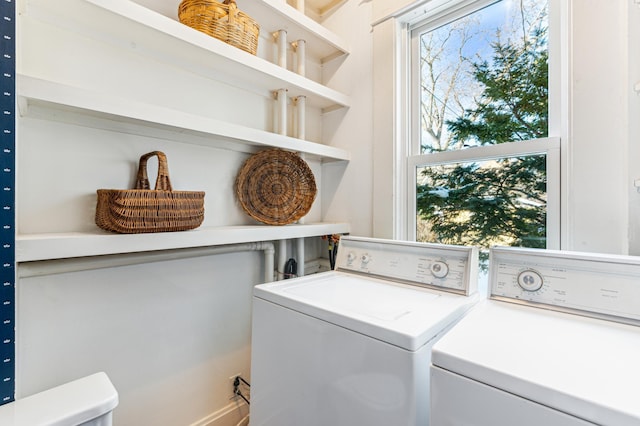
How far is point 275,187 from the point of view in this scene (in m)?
1.65

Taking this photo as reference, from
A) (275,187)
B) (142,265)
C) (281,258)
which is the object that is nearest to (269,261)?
(281,258)

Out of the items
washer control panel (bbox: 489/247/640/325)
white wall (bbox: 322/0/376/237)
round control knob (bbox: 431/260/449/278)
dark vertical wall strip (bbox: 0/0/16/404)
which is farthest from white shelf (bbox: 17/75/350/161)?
washer control panel (bbox: 489/247/640/325)

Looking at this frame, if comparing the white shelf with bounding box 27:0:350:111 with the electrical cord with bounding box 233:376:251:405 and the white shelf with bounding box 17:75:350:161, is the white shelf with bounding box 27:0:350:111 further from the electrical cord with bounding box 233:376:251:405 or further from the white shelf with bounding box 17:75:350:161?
the electrical cord with bounding box 233:376:251:405

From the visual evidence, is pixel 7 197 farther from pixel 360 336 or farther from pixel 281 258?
pixel 281 258

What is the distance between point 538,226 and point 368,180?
88 centimetres

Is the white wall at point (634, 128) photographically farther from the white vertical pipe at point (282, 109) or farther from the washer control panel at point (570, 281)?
the white vertical pipe at point (282, 109)

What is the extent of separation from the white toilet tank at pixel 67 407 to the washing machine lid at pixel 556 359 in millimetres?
860

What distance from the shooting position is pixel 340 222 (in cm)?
190

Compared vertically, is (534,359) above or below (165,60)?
below

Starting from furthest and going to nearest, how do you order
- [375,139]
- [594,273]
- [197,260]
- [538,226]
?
[375,139]
[197,260]
[538,226]
[594,273]

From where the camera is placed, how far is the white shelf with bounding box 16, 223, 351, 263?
862 mm

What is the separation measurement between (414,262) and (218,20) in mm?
1370

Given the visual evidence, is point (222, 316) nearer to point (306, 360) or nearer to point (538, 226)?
point (306, 360)

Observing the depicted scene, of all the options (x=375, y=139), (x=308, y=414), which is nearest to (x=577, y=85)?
(x=375, y=139)
